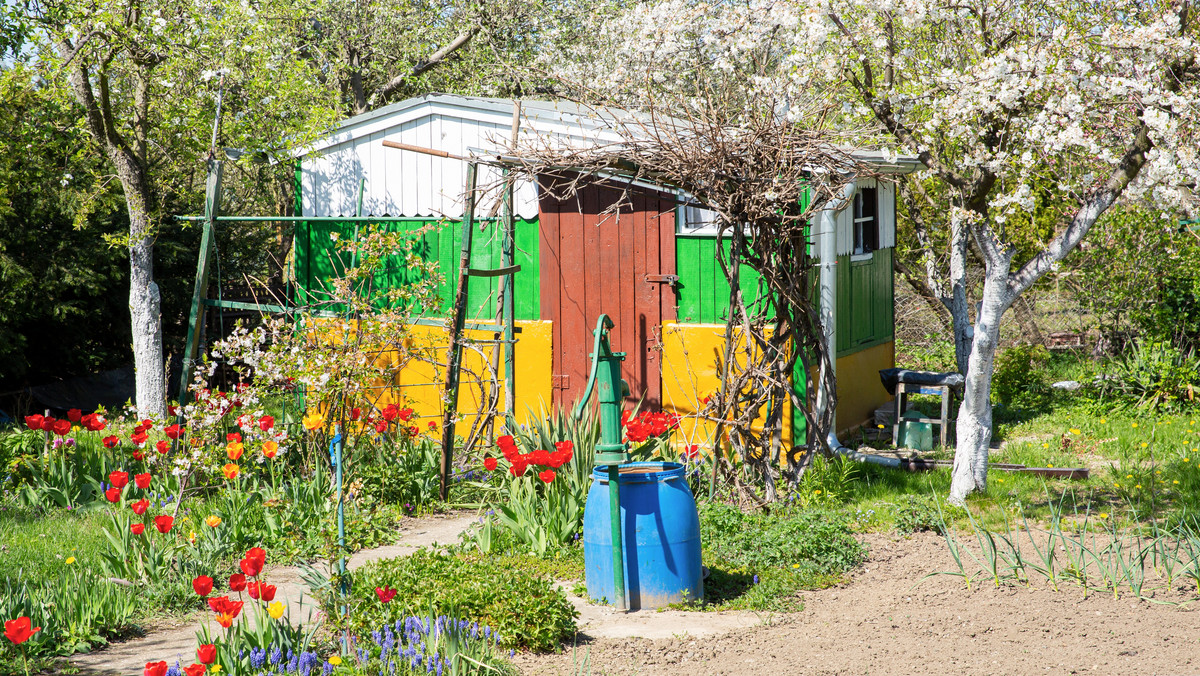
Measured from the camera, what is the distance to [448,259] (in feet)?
27.7

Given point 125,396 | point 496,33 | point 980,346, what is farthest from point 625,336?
point 496,33

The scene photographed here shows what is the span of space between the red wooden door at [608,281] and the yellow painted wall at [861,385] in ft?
5.55

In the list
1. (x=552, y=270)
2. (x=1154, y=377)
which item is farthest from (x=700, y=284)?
(x=1154, y=377)

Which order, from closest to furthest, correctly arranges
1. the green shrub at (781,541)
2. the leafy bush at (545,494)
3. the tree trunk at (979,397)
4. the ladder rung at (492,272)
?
the green shrub at (781,541) → the leafy bush at (545,494) → the tree trunk at (979,397) → the ladder rung at (492,272)

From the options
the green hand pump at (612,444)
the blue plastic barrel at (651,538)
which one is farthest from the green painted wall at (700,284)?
the blue plastic barrel at (651,538)

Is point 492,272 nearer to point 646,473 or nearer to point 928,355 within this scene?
point 646,473

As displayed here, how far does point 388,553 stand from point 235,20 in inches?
215

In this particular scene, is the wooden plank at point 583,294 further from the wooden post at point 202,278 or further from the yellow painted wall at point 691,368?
the wooden post at point 202,278

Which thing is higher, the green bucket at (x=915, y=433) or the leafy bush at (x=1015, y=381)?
the leafy bush at (x=1015, y=381)

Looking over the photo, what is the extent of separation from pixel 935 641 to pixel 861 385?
5.02 m

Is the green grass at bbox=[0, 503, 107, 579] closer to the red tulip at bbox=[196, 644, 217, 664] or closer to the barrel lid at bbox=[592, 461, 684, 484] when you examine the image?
the red tulip at bbox=[196, 644, 217, 664]

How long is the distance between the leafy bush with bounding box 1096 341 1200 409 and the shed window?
245 centimetres

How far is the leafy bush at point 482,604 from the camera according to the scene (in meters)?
3.63

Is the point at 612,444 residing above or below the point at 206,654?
above
